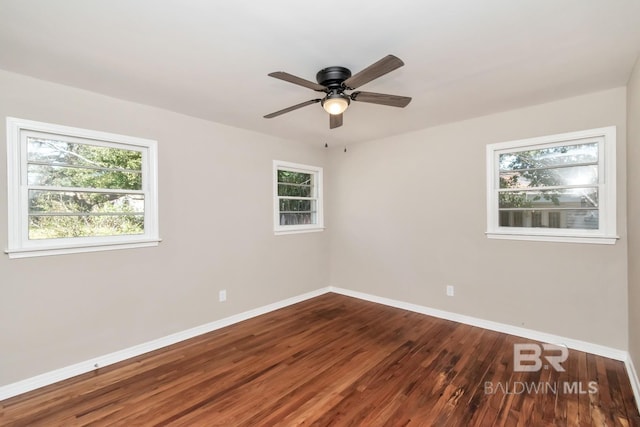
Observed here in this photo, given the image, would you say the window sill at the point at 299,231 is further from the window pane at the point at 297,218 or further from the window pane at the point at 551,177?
the window pane at the point at 551,177

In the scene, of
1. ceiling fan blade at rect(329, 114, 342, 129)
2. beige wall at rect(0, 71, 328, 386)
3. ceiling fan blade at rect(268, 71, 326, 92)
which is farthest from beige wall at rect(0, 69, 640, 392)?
ceiling fan blade at rect(268, 71, 326, 92)

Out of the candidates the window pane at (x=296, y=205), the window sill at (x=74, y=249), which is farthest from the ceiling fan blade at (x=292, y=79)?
the window pane at (x=296, y=205)

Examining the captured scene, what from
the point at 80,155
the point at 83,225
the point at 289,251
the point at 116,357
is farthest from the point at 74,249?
the point at 289,251

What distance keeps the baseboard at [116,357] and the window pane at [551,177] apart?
3338 millimetres

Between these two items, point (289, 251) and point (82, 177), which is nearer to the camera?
point (82, 177)

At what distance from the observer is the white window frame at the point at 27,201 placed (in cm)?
227

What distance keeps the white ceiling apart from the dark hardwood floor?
2.44m

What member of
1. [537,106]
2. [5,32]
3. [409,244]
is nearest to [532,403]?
[409,244]

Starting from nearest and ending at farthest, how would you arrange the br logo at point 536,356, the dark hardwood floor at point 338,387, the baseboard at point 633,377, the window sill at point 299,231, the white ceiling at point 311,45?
the white ceiling at point 311,45
the dark hardwood floor at point 338,387
the baseboard at point 633,377
the br logo at point 536,356
the window sill at point 299,231

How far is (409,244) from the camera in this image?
4.07 meters

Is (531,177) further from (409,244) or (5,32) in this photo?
(5,32)

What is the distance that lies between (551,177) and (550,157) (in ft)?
0.68

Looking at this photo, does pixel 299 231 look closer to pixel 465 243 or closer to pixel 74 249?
pixel 465 243

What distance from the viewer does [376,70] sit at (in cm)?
180
